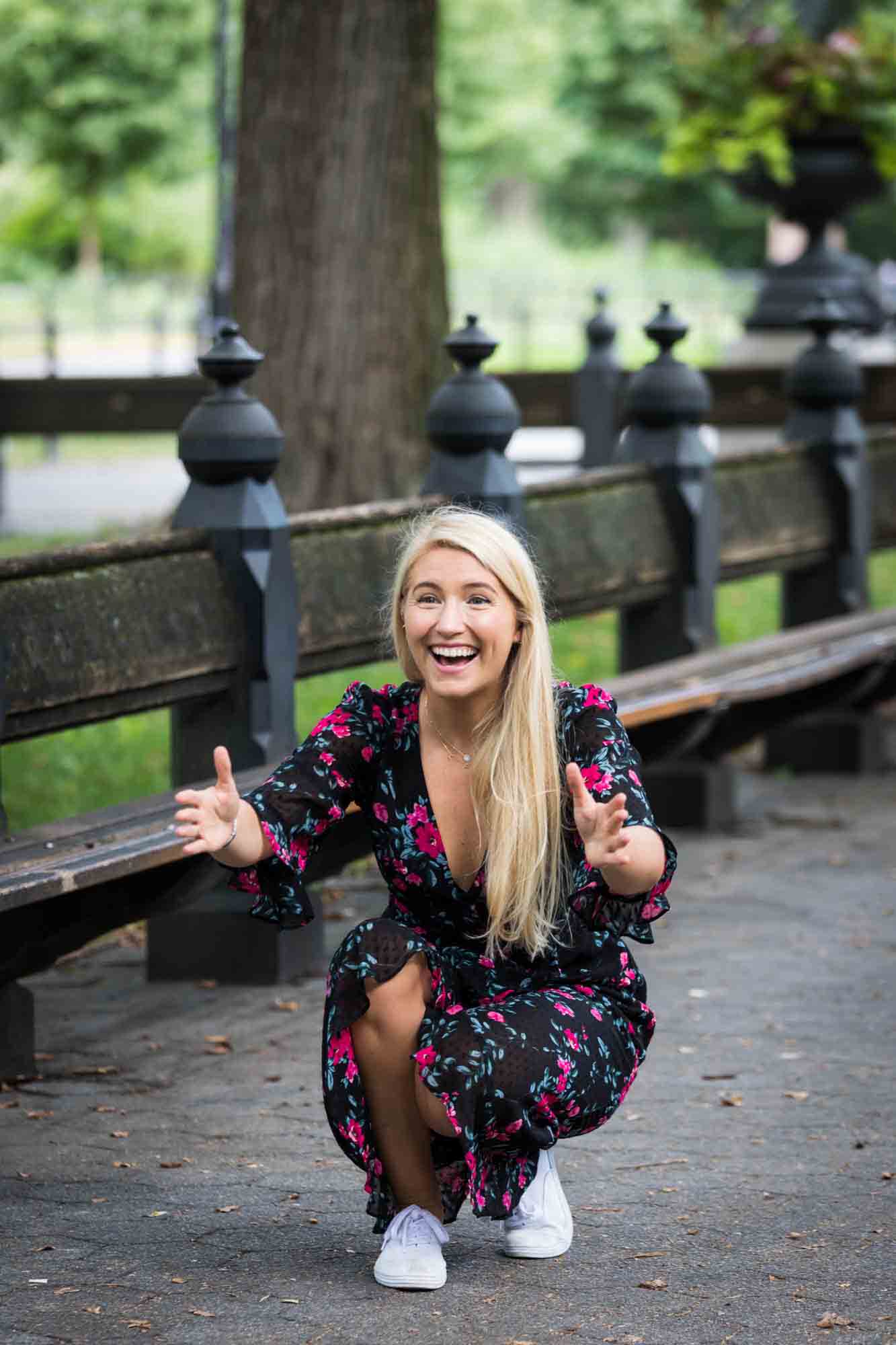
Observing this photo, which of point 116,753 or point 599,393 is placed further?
point 599,393

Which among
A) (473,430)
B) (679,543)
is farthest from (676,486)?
(473,430)

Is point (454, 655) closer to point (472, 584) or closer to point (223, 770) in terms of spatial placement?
point (472, 584)

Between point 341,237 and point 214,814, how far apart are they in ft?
21.0

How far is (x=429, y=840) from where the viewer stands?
367 cm

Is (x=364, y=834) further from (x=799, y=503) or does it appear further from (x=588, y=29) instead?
(x=588, y=29)

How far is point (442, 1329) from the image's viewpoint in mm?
3395

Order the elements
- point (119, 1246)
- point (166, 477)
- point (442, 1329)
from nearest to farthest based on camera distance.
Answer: point (442, 1329) → point (119, 1246) → point (166, 477)

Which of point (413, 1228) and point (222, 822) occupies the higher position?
point (222, 822)

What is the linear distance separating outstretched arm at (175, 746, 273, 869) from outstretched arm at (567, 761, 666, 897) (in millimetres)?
510

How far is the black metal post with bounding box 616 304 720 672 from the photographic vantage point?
7.29m

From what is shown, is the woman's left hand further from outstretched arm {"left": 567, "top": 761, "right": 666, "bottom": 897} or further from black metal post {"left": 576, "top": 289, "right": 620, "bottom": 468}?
black metal post {"left": 576, "top": 289, "right": 620, "bottom": 468}

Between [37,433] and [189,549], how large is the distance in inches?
320

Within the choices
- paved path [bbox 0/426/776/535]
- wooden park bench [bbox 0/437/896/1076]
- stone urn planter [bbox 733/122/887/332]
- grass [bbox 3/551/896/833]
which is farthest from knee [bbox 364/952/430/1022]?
stone urn planter [bbox 733/122/887/332]

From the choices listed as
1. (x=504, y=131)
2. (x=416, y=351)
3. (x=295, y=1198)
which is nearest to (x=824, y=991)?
(x=295, y=1198)
